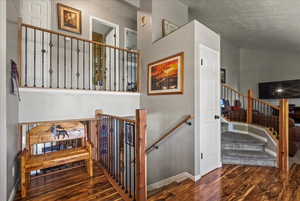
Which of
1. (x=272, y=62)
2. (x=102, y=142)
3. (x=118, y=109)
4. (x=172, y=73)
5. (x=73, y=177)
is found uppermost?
(x=272, y=62)

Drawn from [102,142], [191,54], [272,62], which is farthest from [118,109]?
[272,62]

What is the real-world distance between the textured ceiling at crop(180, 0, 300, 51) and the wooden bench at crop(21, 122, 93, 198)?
417 cm

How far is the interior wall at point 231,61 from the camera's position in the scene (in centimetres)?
720

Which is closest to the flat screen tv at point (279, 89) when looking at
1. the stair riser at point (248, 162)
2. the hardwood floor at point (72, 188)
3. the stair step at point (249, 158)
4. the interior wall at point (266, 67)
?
the interior wall at point (266, 67)

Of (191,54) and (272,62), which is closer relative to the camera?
(191,54)

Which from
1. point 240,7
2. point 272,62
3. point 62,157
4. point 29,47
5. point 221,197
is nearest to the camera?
point 221,197

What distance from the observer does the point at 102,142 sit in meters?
3.54

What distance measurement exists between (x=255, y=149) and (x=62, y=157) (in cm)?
392

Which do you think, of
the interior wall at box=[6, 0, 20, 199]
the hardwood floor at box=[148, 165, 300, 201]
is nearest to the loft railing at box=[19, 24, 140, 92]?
the interior wall at box=[6, 0, 20, 199]

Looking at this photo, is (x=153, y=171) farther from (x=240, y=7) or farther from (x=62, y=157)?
(x=240, y=7)

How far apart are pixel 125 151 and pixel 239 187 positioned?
68.9 inches

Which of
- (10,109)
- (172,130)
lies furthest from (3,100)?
(172,130)

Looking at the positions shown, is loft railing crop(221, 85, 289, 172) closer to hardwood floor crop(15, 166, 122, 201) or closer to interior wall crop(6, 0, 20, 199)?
hardwood floor crop(15, 166, 122, 201)

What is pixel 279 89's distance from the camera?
7.21 m
